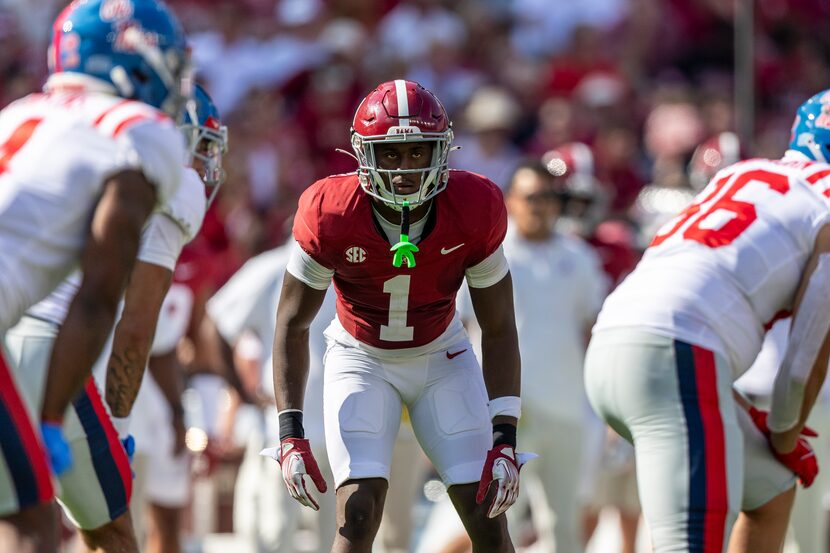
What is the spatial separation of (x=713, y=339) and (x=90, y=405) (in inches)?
74.2

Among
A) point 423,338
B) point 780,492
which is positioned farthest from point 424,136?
point 780,492

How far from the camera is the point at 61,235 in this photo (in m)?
3.42

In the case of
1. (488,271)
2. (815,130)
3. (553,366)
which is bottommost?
(553,366)

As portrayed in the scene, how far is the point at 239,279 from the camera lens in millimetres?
7359

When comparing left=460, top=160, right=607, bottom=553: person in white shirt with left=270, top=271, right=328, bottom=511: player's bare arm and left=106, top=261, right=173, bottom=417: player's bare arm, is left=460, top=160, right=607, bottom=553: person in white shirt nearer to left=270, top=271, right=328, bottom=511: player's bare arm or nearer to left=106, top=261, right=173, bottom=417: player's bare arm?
left=270, top=271, right=328, bottom=511: player's bare arm

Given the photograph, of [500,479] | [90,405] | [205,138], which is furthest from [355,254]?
[205,138]

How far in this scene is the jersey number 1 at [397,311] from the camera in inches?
181

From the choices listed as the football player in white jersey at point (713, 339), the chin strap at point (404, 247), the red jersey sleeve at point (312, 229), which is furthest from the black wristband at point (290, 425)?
the football player in white jersey at point (713, 339)

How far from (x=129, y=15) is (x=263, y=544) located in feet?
12.6

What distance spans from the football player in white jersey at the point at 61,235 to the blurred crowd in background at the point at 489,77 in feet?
17.3

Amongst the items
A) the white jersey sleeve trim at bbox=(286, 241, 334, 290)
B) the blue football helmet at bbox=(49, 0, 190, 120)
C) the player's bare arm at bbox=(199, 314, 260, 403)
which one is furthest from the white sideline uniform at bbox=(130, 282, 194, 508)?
the blue football helmet at bbox=(49, 0, 190, 120)

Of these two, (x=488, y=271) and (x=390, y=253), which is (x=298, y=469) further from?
(x=488, y=271)

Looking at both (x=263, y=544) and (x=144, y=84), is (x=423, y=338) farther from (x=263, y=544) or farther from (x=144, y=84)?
(x=263, y=544)

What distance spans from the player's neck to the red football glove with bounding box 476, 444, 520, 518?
771 mm
